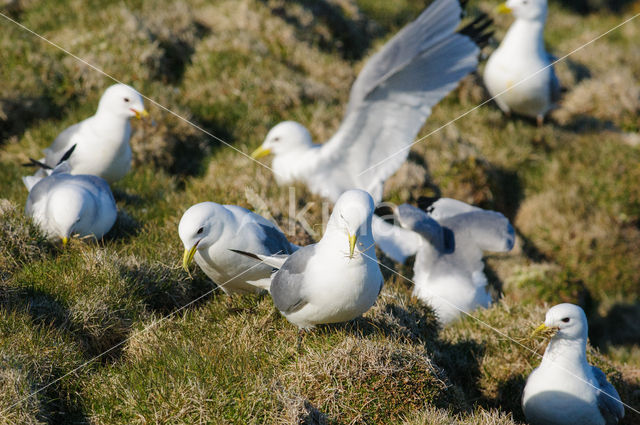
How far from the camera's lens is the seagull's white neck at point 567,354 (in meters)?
3.49

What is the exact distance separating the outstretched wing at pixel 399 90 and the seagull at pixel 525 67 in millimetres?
2577

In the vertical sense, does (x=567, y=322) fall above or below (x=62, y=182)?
below

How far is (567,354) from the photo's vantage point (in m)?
3.51

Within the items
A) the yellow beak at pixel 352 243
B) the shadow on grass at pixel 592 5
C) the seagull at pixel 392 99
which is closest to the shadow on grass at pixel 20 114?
the seagull at pixel 392 99

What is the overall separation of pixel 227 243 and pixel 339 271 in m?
0.82

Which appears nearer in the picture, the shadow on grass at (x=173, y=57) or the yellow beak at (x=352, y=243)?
the yellow beak at (x=352, y=243)

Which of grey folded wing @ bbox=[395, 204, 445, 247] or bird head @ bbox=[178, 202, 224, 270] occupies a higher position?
bird head @ bbox=[178, 202, 224, 270]

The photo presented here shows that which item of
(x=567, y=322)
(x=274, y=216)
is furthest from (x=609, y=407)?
(x=274, y=216)

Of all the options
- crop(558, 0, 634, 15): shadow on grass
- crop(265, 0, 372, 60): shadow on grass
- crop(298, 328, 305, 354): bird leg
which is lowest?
crop(298, 328, 305, 354): bird leg

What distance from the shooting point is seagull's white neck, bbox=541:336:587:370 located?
3.49 meters

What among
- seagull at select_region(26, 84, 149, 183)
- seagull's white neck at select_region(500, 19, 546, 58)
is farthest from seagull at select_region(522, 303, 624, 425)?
seagull's white neck at select_region(500, 19, 546, 58)

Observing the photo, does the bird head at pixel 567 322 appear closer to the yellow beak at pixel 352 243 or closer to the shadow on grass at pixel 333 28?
the yellow beak at pixel 352 243

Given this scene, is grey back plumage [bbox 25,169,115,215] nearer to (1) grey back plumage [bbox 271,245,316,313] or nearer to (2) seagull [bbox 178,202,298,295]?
(2) seagull [bbox 178,202,298,295]

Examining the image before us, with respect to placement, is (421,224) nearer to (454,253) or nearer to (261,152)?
(454,253)
